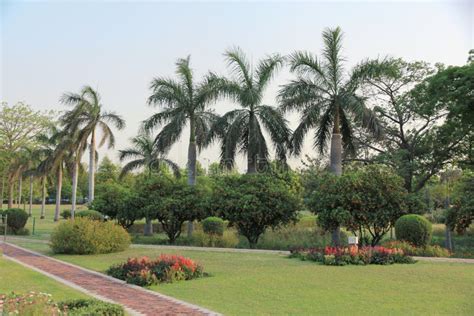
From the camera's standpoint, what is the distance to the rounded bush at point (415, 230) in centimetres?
1727

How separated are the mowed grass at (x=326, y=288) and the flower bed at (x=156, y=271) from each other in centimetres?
42

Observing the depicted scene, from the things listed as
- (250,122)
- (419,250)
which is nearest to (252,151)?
(250,122)

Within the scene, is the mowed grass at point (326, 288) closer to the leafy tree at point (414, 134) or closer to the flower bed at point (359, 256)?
the flower bed at point (359, 256)

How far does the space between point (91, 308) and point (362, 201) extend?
13390 millimetres

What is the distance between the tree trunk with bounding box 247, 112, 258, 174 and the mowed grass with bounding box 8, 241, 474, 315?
28.4 ft

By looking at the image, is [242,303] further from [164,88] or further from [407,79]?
[407,79]

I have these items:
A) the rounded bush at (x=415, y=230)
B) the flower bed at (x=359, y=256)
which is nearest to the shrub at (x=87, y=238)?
the flower bed at (x=359, y=256)

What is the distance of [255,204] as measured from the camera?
2100 cm

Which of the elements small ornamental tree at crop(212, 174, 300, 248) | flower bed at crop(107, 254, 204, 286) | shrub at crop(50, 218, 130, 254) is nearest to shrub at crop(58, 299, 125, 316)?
flower bed at crop(107, 254, 204, 286)

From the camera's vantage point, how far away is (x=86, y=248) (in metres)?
18.0

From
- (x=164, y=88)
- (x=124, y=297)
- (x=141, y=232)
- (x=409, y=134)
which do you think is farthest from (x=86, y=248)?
(x=409, y=134)

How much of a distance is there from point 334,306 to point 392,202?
1117cm

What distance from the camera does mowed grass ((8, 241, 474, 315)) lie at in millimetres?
8516

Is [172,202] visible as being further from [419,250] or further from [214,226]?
[419,250]
